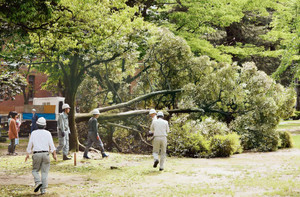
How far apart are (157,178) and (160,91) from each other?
10148mm

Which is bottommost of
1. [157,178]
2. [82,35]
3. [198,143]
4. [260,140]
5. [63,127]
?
[157,178]

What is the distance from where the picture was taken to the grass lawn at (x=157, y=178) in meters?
9.16

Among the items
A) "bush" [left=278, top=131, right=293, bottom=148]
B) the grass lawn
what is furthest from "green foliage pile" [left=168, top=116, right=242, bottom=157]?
"bush" [left=278, top=131, right=293, bottom=148]

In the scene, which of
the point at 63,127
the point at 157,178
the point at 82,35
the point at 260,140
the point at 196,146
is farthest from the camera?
the point at 260,140

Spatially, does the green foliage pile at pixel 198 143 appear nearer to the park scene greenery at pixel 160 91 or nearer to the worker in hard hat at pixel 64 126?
the park scene greenery at pixel 160 91

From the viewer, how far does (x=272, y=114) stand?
20.7 meters

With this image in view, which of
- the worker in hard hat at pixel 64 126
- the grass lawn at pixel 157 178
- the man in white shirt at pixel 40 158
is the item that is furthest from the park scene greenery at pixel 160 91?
the worker in hard hat at pixel 64 126

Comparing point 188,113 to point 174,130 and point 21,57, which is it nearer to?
point 174,130

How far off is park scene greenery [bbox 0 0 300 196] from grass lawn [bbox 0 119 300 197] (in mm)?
35

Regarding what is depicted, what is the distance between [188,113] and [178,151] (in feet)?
12.4

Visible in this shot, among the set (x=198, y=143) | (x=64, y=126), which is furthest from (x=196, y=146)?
(x=64, y=126)

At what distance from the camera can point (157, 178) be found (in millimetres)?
11281

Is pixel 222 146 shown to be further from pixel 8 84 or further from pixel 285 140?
pixel 8 84

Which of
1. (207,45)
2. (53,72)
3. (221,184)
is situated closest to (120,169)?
(221,184)
